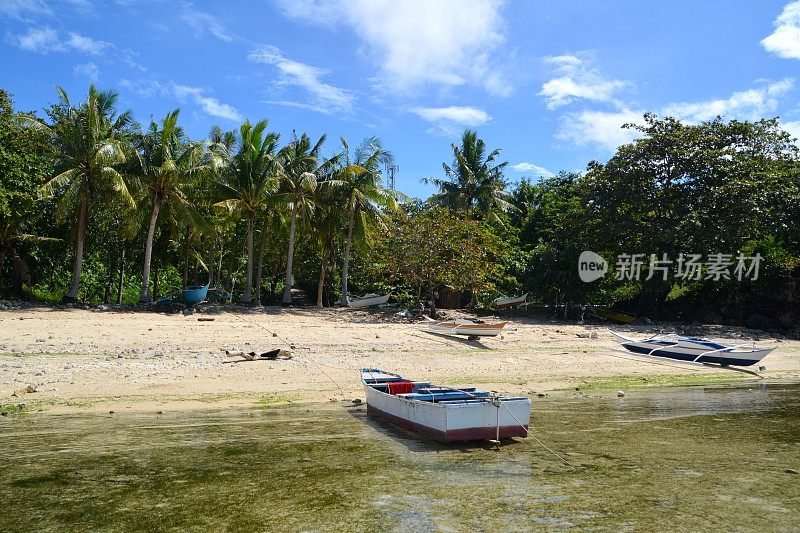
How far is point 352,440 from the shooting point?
11336 mm

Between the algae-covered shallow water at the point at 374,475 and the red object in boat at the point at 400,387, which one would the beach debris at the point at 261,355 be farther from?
the red object in boat at the point at 400,387

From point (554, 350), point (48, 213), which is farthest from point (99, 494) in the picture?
point (48, 213)

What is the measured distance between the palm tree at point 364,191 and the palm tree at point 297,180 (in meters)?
1.49

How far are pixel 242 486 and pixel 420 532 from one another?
2.91 m

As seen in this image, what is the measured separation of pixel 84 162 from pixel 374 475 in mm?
24489

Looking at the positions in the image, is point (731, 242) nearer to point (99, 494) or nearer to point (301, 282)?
point (301, 282)

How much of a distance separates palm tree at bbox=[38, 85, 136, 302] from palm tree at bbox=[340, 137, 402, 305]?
11.5 metres

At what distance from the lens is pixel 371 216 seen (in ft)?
116

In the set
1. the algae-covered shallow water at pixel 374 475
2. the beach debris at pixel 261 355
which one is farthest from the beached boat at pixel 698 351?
the beach debris at pixel 261 355

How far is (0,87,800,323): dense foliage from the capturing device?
28.8 metres

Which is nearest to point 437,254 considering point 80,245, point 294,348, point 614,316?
point 614,316

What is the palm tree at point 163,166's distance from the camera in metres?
28.9

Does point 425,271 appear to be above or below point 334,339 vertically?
above

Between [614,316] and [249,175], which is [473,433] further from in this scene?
[614,316]
